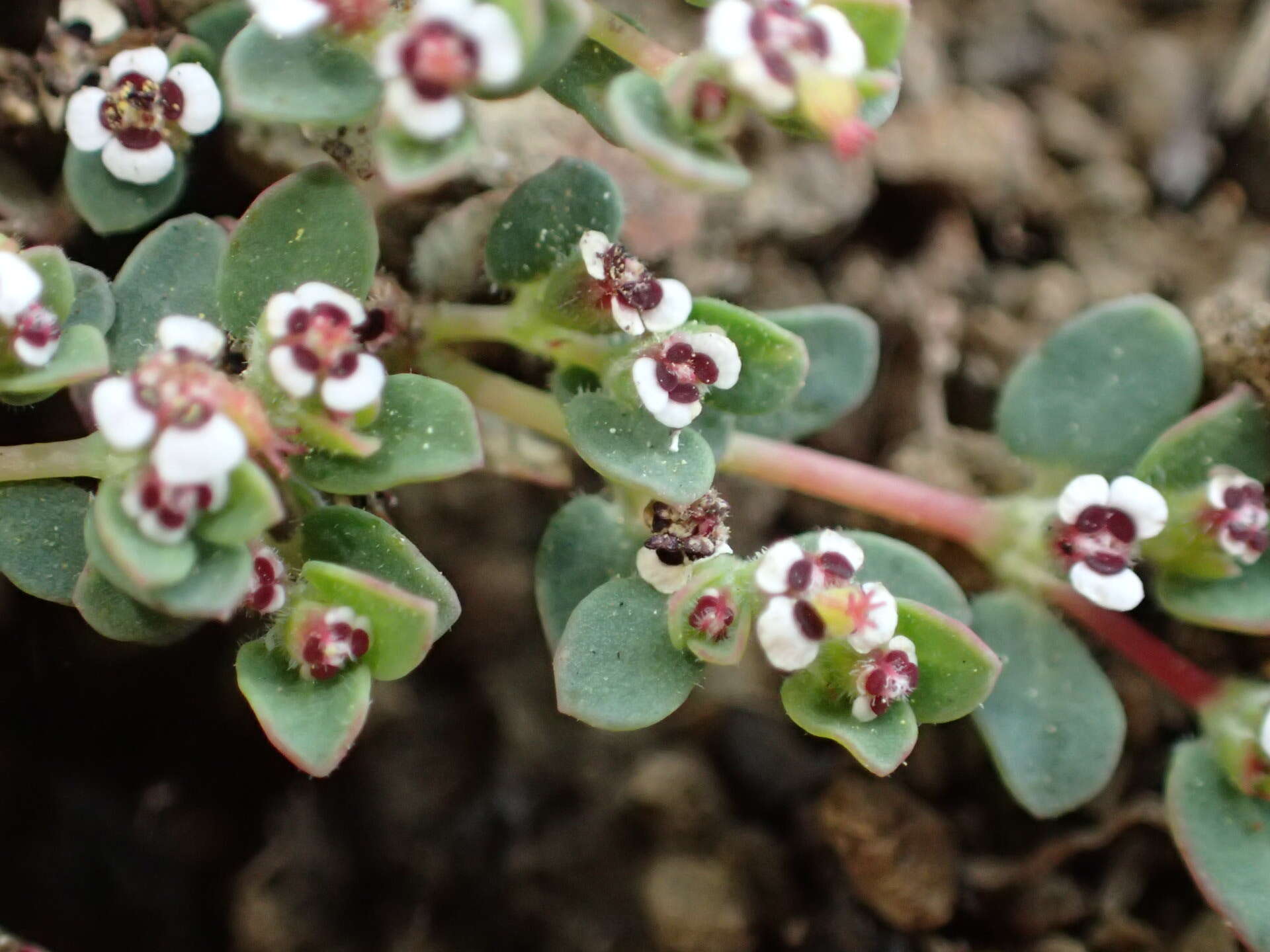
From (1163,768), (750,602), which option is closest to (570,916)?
(750,602)

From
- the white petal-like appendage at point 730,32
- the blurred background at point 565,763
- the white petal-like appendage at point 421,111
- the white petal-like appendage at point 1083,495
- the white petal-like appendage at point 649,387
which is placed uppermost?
the white petal-like appendage at point 730,32

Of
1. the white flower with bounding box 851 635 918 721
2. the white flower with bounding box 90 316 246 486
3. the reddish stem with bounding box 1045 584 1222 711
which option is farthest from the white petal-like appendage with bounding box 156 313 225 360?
the reddish stem with bounding box 1045 584 1222 711

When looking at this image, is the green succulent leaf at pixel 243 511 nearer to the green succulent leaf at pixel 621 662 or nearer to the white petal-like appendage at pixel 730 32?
the green succulent leaf at pixel 621 662

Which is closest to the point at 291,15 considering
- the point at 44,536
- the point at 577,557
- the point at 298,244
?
the point at 298,244

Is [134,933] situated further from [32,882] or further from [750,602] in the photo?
[750,602]

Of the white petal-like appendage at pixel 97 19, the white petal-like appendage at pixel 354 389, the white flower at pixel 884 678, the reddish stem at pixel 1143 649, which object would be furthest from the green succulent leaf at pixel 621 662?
the white petal-like appendage at pixel 97 19

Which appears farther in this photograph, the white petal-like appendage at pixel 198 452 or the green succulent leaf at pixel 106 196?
the green succulent leaf at pixel 106 196

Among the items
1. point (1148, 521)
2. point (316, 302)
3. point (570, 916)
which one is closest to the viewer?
point (316, 302)
